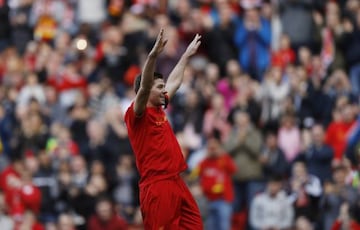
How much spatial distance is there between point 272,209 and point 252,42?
181 inches

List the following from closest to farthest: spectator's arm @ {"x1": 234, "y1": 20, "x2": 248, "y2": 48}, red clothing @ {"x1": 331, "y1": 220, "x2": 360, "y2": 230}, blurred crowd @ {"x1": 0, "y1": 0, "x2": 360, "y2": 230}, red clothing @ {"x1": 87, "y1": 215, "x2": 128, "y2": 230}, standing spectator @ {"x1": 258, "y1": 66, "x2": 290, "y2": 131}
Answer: red clothing @ {"x1": 331, "y1": 220, "x2": 360, "y2": 230}
red clothing @ {"x1": 87, "y1": 215, "x2": 128, "y2": 230}
blurred crowd @ {"x1": 0, "y1": 0, "x2": 360, "y2": 230}
standing spectator @ {"x1": 258, "y1": 66, "x2": 290, "y2": 131}
spectator's arm @ {"x1": 234, "y1": 20, "x2": 248, "y2": 48}

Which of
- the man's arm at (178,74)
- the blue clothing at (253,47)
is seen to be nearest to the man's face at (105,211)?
the blue clothing at (253,47)

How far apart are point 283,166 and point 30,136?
15.0 feet

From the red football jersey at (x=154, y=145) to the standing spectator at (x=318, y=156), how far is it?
7061 millimetres

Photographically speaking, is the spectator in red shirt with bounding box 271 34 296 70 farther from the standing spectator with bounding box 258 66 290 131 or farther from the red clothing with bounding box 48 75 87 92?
the red clothing with bounding box 48 75 87 92

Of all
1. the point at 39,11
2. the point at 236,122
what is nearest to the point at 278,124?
the point at 236,122

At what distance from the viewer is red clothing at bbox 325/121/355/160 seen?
21.6 m

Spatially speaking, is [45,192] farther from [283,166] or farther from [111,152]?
[283,166]

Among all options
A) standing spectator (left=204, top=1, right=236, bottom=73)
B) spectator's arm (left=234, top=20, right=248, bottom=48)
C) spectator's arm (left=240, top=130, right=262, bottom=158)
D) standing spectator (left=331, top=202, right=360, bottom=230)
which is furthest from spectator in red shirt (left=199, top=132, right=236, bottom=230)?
spectator's arm (left=234, top=20, right=248, bottom=48)

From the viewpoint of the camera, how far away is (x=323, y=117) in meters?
22.6

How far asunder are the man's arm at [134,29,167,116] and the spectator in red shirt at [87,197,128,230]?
22.8 feet

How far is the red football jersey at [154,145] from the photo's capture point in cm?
1447

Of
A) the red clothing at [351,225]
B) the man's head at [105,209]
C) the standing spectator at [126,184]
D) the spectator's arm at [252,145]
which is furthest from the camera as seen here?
the spectator's arm at [252,145]

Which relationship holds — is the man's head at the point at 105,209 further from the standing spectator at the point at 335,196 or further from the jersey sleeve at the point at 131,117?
the jersey sleeve at the point at 131,117
